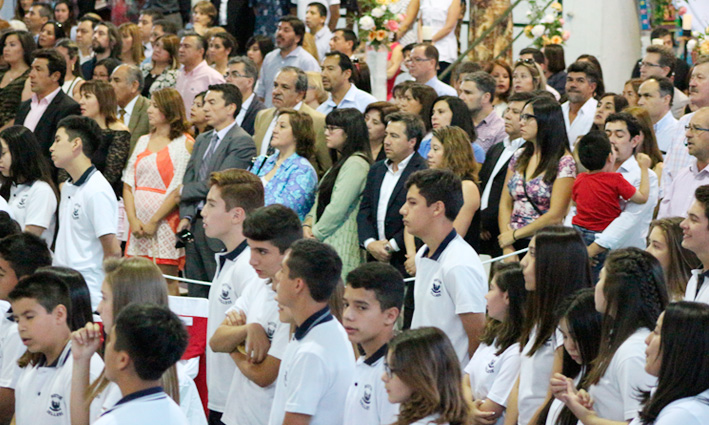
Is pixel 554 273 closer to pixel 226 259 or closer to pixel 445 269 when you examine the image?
pixel 445 269

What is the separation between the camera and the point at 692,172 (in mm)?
6566

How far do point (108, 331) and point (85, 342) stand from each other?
0.18m

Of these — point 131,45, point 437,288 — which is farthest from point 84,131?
point 131,45

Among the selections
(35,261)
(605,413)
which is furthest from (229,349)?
(605,413)

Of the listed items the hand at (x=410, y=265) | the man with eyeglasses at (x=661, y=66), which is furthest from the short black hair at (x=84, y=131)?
the man with eyeglasses at (x=661, y=66)

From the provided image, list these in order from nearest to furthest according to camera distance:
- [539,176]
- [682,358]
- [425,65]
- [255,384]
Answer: [682,358]
[255,384]
[539,176]
[425,65]

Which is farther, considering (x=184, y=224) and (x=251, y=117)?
(x=251, y=117)

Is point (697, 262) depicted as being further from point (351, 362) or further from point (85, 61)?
point (85, 61)

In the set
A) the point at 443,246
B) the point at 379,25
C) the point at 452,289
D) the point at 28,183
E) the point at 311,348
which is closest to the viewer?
the point at 311,348

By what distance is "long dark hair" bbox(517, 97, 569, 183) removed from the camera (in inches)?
261

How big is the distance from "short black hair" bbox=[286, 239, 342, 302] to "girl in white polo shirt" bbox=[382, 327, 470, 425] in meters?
0.59

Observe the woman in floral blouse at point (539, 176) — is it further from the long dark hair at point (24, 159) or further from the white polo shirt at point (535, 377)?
the long dark hair at point (24, 159)

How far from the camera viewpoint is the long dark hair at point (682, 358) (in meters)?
3.23

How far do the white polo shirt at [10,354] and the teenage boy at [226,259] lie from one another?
2.91 feet
